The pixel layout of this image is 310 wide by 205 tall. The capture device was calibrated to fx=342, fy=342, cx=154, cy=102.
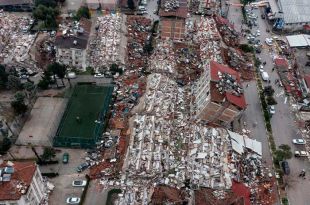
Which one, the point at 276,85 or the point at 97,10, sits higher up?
the point at 97,10

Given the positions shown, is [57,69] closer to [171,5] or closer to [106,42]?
[106,42]

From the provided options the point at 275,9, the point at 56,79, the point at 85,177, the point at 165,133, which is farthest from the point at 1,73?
the point at 275,9

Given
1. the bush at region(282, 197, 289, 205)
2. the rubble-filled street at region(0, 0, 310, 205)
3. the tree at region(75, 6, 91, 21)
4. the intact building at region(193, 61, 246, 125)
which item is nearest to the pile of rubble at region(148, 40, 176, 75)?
the rubble-filled street at region(0, 0, 310, 205)

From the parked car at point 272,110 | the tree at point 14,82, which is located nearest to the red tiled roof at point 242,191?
the parked car at point 272,110

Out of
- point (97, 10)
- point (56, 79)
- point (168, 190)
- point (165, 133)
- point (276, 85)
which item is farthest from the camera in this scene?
point (97, 10)

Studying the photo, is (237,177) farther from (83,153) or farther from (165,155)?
(83,153)

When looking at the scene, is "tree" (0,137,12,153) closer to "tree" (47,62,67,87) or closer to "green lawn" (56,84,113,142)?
"green lawn" (56,84,113,142)

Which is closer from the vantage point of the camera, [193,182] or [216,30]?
[193,182]

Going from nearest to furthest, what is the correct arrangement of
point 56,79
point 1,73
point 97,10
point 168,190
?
point 168,190
point 1,73
point 56,79
point 97,10
